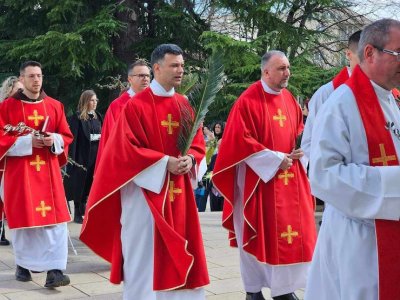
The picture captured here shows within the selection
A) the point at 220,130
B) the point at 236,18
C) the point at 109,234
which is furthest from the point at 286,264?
the point at 236,18

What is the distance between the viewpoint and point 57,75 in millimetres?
16016

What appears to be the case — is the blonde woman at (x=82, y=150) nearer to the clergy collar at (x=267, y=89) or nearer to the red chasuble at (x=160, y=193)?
the clergy collar at (x=267, y=89)

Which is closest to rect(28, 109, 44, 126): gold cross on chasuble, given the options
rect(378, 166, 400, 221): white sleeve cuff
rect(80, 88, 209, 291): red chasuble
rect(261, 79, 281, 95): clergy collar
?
rect(80, 88, 209, 291): red chasuble

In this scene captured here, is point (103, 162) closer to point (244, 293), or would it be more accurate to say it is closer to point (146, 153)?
point (146, 153)

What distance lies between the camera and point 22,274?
236 inches

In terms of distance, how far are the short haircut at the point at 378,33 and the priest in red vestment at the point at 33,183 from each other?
3.78m

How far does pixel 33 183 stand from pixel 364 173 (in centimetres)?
411

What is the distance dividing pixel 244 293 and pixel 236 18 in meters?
11.3

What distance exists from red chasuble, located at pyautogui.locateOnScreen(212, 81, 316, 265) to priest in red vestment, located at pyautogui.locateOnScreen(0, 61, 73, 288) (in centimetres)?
173

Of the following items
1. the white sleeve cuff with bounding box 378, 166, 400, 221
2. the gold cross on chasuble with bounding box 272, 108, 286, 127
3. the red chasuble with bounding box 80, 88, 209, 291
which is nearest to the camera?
the white sleeve cuff with bounding box 378, 166, 400, 221

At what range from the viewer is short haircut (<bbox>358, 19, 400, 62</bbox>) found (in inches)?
106

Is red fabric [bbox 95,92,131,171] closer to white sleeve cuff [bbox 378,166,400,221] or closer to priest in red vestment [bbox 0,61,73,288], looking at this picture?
priest in red vestment [bbox 0,61,73,288]

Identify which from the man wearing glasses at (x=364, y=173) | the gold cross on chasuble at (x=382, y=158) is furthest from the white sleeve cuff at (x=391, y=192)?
the gold cross on chasuble at (x=382, y=158)

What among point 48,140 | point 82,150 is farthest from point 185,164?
point 82,150
